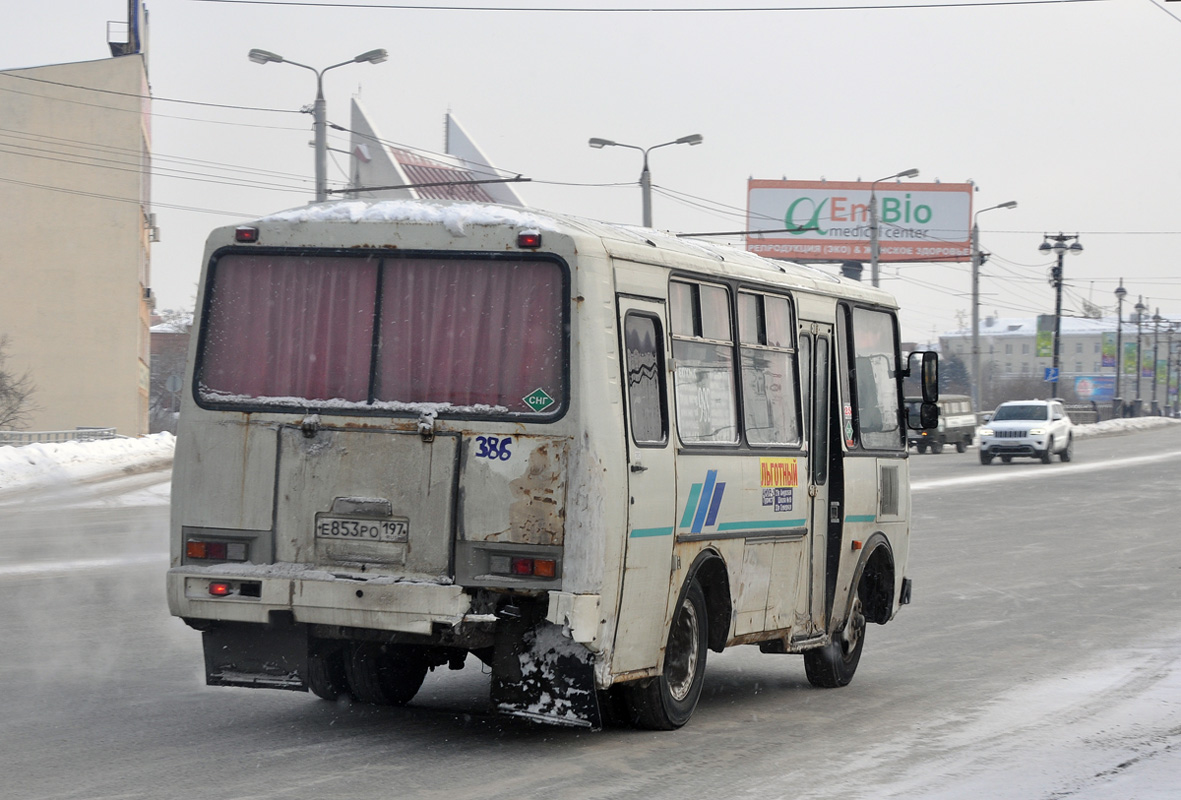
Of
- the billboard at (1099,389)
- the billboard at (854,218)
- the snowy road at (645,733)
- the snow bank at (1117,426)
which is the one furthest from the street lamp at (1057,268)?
the billboard at (1099,389)

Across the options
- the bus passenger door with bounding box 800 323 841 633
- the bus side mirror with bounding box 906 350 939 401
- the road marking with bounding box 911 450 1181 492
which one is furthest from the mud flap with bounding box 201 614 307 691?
the road marking with bounding box 911 450 1181 492

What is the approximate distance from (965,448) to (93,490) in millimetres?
34498

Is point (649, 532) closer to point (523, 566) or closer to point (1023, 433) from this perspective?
point (523, 566)

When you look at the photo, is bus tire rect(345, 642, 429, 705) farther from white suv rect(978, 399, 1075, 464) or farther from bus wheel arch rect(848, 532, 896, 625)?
white suv rect(978, 399, 1075, 464)

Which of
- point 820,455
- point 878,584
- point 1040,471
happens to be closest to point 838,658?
point 878,584

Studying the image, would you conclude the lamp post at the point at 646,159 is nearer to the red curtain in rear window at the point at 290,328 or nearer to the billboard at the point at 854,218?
the red curtain in rear window at the point at 290,328

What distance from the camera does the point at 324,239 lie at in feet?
24.7

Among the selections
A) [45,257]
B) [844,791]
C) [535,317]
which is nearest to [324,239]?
[535,317]

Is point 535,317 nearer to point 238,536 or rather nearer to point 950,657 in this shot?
point 238,536

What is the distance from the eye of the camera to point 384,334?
24.3 feet

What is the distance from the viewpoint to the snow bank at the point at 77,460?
28.5 m

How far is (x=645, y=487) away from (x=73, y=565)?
941 centimetres

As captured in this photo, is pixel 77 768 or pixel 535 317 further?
pixel 535 317

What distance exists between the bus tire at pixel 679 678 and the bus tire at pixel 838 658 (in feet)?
6.53
